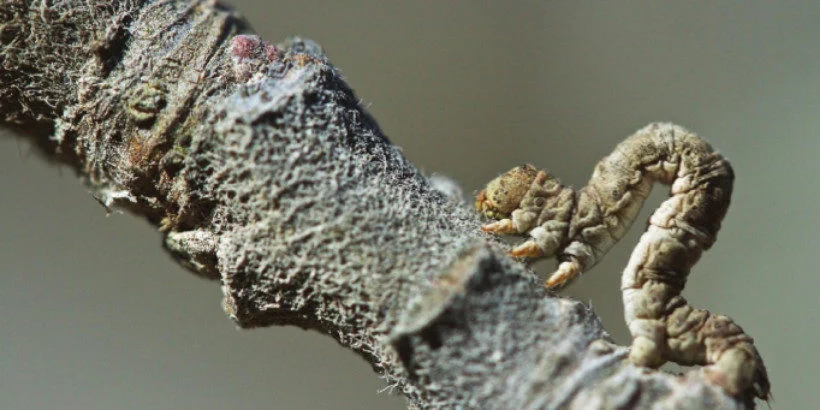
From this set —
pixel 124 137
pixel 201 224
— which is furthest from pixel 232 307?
pixel 124 137

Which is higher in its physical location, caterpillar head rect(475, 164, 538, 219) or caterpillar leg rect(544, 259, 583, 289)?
caterpillar head rect(475, 164, 538, 219)

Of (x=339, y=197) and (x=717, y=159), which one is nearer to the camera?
(x=339, y=197)

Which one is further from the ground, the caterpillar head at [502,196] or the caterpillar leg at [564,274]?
the caterpillar head at [502,196]

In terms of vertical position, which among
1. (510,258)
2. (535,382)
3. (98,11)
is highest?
(98,11)

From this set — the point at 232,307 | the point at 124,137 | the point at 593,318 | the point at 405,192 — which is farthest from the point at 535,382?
the point at 124,137

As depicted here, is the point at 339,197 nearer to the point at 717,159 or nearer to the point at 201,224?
the point at 201,224

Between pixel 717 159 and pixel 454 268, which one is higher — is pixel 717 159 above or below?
above
